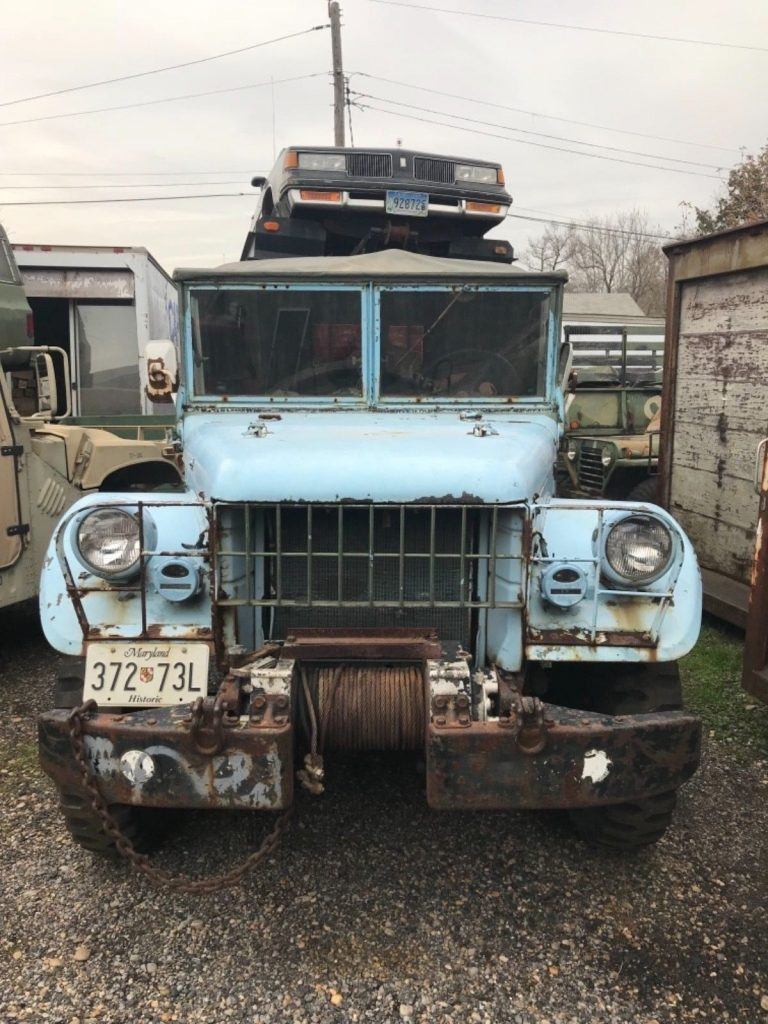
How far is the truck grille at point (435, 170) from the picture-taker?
20.4 feet

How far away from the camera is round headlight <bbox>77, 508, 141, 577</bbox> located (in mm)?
2955

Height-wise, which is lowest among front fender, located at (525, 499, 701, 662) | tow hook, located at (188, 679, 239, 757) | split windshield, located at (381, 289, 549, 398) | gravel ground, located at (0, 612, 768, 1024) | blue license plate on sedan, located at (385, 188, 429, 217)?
gravel ground, located at (0, 612, 768, 1024)

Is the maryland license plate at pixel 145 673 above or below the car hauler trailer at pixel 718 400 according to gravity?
below

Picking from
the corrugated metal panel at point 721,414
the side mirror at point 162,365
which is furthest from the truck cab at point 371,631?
the corrugated metal panel at point 721,414

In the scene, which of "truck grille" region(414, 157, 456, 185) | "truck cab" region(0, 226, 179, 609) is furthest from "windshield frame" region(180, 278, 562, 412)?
"truck grille" region(414, 157, 456, 185)

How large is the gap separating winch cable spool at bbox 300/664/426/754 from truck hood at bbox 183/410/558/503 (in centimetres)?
65

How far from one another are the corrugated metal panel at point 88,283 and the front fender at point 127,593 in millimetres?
6727

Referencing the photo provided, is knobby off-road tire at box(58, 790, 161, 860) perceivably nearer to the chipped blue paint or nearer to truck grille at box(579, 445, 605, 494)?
the chipped blue paint

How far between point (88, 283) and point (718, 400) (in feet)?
22.3

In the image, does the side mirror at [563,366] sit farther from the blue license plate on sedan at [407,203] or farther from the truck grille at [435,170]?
the truck grille at [435,170]

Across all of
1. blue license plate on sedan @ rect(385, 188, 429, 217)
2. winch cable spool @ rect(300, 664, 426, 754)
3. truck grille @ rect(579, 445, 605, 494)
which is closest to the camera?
winch cable spool @ rect(300, 664, 426, 754)

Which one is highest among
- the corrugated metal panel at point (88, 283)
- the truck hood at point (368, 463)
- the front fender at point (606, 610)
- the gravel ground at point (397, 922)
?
the corrugated metal panel at point (88, 283)

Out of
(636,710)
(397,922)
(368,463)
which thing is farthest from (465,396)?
(397,922)

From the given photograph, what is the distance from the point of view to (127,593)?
118 inches
